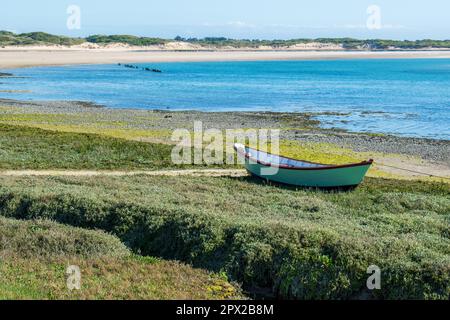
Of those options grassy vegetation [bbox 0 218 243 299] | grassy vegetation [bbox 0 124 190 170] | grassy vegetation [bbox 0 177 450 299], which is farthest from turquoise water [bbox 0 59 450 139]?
grassy vegetation [bbox 0 218 243 299]

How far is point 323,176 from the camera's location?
2594cm

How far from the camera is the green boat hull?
25.5m

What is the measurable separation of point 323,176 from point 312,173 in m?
0.46

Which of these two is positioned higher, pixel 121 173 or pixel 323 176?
pixel 323 176

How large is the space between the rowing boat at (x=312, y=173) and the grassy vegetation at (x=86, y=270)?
→ 9.92 meters

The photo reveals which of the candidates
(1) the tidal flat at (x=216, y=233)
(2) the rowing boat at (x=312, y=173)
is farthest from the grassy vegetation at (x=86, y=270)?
(2) the rowing boat at (x=312, y=173)

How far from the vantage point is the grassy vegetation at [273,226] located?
15.4 meters

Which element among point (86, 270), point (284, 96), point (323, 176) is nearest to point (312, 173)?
point (323, 176)

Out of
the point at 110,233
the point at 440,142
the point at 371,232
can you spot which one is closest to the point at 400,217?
the point at 371,232

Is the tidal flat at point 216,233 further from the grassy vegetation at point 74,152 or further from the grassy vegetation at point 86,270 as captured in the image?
the grassy vegetation at point 74,152

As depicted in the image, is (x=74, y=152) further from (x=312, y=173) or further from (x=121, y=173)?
(x=312, y=173)

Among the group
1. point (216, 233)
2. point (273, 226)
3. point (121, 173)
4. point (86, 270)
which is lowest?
point (86, 270)
